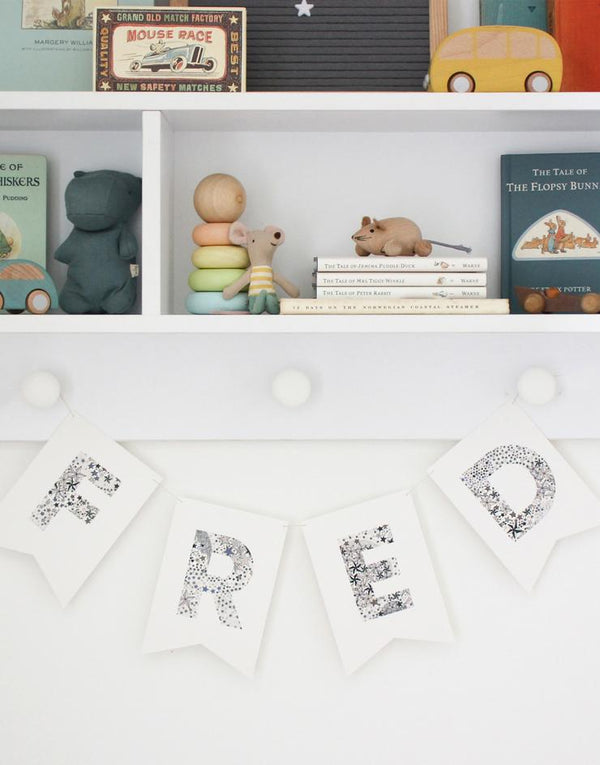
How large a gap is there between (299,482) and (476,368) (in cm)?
29

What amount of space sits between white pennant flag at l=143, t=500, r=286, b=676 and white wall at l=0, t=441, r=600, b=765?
2 centimetres

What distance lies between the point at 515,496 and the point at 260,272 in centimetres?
48

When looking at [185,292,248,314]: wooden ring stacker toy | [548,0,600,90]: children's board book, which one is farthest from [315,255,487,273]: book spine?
[548,0,600,90]: children's board book

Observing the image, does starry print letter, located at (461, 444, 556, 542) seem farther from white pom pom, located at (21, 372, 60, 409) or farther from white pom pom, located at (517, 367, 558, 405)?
white pom pom, located at (21, 372, 60, 409)

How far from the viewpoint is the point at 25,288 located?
1.13 metres

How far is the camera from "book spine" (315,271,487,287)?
3.54 ft

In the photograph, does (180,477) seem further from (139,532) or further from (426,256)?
(426,256)

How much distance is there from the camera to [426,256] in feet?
3.79

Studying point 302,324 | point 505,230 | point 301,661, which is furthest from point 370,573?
point 505,230

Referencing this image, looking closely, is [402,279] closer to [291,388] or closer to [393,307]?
[393,307]

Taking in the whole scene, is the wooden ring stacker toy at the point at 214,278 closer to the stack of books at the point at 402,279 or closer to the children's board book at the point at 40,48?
the stack of books at the point at 402,279

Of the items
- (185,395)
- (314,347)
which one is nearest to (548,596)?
(314,347)

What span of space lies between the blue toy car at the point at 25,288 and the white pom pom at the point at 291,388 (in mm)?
306

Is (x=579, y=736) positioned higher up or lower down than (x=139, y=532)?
lower down
